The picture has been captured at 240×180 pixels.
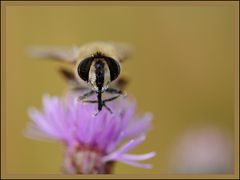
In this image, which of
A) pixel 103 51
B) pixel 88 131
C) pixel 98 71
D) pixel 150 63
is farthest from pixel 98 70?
pixel 150 63

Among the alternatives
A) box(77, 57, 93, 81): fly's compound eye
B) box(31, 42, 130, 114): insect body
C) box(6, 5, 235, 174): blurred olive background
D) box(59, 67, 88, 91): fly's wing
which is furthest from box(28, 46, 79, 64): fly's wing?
box(6, 5, 235, 174): blurred olive background

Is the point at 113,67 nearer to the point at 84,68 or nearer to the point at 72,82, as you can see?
the point at 84,68

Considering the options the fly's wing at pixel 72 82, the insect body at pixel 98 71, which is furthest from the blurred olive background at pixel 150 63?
the insect body at pixel 98 71

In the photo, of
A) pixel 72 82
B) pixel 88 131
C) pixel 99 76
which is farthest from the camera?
pixel 72 82

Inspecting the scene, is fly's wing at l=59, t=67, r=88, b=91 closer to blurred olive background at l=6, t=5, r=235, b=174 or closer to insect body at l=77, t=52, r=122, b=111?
insect body at l=77, t=52, r=122, b=111

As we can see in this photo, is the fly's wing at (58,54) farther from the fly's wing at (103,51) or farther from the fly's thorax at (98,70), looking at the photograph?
the fly's thorax at (98,70)
